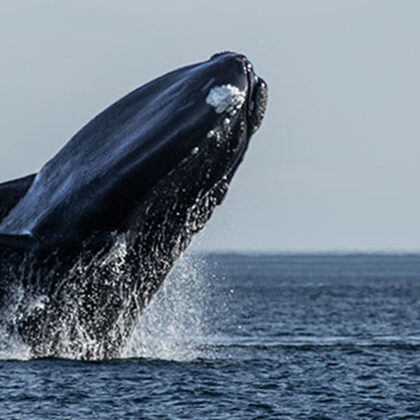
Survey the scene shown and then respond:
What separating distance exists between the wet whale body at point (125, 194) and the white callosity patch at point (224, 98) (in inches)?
0.4

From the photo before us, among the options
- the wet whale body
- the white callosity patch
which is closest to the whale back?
the wet whale body

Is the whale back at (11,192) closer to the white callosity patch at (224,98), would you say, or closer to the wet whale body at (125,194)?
the wet whale body at (125,194)

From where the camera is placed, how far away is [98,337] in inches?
763

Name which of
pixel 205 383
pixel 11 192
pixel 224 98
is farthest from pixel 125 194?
pixel 205 383

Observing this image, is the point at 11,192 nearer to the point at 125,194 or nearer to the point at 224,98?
the point at 125,194

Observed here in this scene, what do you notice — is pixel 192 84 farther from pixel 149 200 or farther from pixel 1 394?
pixel 1 394

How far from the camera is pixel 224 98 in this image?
1659 cm

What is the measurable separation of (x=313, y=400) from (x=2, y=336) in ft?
15.7

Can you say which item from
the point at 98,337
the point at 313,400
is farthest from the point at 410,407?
the point at 98,337

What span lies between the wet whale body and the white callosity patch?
0.01 m

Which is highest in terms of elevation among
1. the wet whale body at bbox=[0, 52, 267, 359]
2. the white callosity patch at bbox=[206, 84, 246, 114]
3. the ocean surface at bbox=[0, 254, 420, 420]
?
the white callosity patch at bbox=[206, 84, 246, 114]

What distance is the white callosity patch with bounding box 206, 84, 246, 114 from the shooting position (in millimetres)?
16625

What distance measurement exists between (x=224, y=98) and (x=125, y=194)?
1.59 meters

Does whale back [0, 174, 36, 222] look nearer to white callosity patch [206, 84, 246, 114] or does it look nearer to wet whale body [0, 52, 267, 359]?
wet whale body [0, 52, 267, 359]
